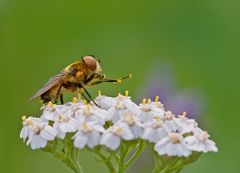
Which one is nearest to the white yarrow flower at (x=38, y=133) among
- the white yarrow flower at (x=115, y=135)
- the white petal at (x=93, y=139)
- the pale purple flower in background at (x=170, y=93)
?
the white petal at (x=93, y=139)

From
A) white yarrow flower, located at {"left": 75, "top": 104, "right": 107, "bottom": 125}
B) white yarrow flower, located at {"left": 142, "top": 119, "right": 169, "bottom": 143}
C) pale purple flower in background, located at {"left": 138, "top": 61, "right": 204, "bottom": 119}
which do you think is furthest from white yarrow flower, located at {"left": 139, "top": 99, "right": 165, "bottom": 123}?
pale purple flower in background, located at {"left": 138, "top": 61, "right": 204, "bottom": 119}

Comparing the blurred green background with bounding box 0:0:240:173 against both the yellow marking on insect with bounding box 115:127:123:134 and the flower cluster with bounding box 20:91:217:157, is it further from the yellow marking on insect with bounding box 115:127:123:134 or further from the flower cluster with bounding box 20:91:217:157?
the yellow marking on insect with bounding box 115:127:123:134

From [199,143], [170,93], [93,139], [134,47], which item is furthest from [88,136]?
[134,47]

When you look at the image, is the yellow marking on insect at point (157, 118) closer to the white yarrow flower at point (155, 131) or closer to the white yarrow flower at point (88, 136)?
the white yarrow flower at point (155, 131)

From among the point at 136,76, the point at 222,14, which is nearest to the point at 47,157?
the point at 136,76

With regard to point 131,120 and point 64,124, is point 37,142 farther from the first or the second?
point 131,120

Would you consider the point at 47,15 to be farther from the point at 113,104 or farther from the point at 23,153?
the point at 113,104
